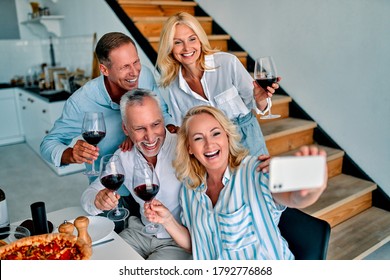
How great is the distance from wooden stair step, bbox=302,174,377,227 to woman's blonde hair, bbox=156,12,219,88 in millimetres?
1081

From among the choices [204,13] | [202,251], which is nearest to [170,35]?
[202,251]

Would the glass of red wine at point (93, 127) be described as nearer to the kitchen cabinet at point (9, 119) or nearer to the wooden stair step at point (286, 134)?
the wooden stair step at point (286, 134)

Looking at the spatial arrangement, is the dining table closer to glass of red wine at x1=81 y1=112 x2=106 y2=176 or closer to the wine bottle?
the wine bottle

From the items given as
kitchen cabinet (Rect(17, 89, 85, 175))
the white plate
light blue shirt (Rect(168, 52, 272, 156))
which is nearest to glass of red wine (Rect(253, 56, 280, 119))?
light blue shirt (Rect(168, 52, 272, 156))

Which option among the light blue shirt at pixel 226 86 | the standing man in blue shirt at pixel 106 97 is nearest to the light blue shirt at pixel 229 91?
the light blue shirt at pixel 226 86

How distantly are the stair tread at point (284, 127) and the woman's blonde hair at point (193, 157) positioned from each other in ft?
4.31

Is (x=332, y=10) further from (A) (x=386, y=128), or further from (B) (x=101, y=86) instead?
(B) (x=101, y=86)

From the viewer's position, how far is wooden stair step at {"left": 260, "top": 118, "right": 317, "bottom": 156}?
2.65 m

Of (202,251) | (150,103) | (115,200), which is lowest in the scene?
Result: (202,251)

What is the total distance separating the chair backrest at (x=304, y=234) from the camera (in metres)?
1.11

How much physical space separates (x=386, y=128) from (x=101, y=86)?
1696 mm

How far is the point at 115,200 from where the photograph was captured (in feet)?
4.05

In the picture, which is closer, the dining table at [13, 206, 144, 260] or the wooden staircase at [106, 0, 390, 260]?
the dining table at [13, 206, 144, 260]
